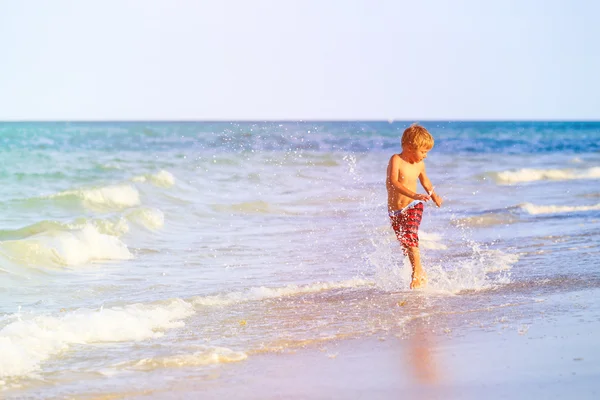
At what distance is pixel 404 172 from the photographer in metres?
7.20

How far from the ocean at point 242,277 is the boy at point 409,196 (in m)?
0.29

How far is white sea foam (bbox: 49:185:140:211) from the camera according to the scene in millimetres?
14023

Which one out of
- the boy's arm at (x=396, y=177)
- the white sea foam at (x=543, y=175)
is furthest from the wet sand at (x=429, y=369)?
the white sea foam at (x=543, y=175)

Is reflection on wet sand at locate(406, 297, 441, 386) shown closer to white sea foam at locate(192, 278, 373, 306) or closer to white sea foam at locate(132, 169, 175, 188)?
white sea foam at locate(192, 278, 373, 306)

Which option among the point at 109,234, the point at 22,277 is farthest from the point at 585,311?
the point at 109,234

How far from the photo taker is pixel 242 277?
756 centimetres

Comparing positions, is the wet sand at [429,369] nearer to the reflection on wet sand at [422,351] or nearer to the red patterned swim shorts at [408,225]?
the reflection on wet sand at [422,351]

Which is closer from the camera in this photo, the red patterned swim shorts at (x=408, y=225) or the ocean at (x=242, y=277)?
the ocean at (x=242, y=277)

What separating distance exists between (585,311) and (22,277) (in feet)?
16.1

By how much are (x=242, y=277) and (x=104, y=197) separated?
7.42 m

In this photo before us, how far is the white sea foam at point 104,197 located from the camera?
14.0 metres

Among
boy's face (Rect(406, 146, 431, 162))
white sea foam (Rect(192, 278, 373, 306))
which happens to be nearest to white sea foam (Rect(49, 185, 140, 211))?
white sea foam (Rect(192, 278, 373, 306))

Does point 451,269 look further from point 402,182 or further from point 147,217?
point 147,217

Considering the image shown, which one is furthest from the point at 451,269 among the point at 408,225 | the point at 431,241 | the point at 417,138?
the point at 431,241
